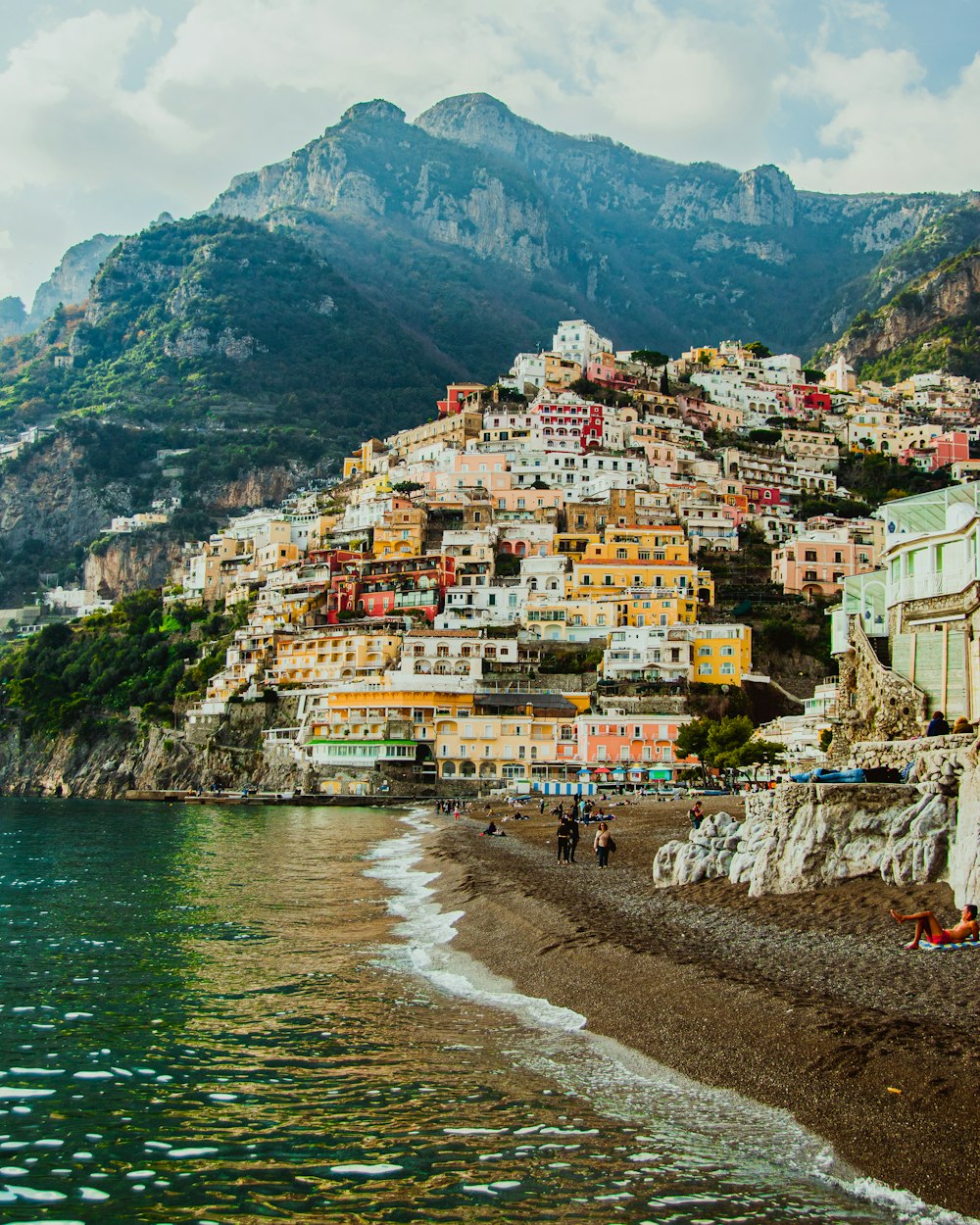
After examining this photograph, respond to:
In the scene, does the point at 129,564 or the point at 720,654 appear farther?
the point at 129,564

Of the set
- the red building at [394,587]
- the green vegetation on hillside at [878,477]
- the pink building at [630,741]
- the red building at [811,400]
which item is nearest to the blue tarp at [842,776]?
the pink building at [630,741]

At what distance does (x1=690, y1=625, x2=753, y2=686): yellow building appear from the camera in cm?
7869

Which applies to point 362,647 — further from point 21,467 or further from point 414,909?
point 21,467

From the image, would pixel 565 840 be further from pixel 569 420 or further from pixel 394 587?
pixel 569 420

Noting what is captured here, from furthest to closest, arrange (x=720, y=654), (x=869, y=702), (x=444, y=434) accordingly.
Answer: (x=444, y=434)
(x=720, y=654)
(x=869, y=702)

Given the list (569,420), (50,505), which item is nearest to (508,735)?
(569,420)

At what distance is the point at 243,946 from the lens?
22.1 m

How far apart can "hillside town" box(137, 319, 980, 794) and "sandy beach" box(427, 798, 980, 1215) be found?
15.2 meters

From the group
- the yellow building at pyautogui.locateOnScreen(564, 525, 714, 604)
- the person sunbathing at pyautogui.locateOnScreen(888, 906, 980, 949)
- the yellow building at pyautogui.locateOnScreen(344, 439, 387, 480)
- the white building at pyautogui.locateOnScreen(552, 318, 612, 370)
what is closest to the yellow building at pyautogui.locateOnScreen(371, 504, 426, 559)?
the yellow building at pyautogui.locateOnScreen(564, 525, 714, 604)

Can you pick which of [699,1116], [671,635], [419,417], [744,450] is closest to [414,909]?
[699,1116]

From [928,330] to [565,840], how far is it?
175m

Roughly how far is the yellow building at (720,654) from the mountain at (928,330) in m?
112

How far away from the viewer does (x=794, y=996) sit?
13.8 meters

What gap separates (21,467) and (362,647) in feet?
320
